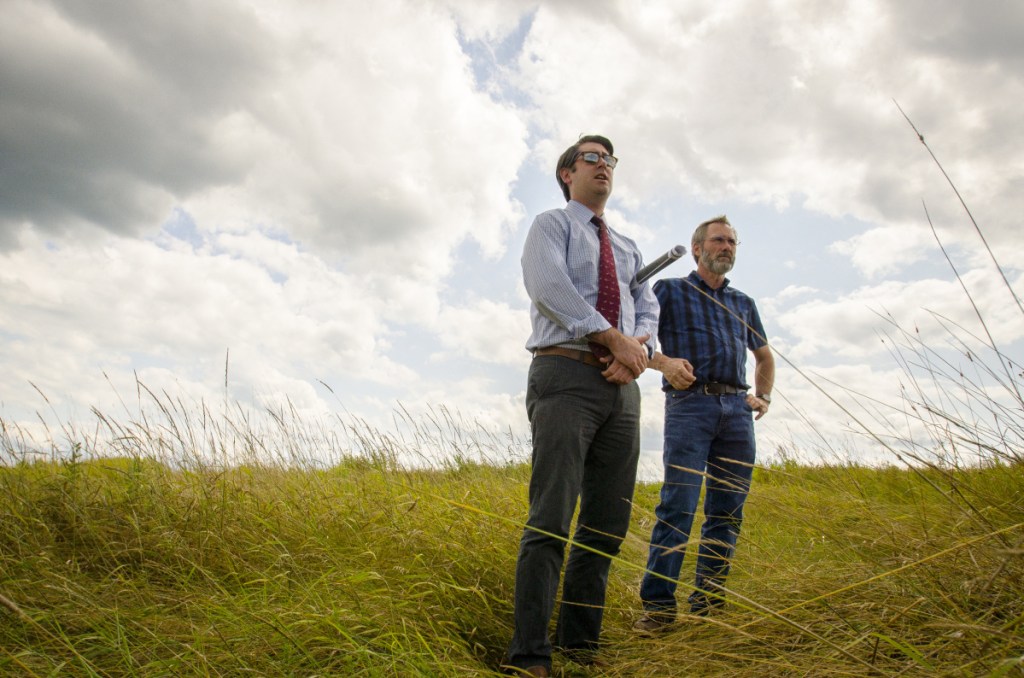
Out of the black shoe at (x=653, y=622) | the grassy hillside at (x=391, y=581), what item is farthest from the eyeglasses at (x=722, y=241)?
the black shoe at (x=653, y=622)

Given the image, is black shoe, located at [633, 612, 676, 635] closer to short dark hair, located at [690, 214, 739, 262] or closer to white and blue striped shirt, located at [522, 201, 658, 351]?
white and blue striped shirt, located at [522, 201, 658, 351]

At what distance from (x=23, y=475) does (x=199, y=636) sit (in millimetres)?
2846

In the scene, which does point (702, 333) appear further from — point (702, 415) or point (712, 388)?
point (702, 415)

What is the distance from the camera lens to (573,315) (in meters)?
2.72

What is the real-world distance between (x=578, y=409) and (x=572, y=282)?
0.57 m

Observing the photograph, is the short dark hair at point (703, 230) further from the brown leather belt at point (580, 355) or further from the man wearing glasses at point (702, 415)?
the brown leather belt at point (580, 355)

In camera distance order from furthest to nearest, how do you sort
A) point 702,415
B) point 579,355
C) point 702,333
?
point 702,333
point 702,415
point 579,355

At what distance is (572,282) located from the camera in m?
2.92

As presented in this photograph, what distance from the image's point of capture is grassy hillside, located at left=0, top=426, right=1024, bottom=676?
1.95 m

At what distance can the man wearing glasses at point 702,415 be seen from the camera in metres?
3.36

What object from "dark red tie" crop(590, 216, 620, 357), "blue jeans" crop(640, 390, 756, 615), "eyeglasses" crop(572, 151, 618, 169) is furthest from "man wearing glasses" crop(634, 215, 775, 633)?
"eyeglasses" crop(572, 151, 618, 169)

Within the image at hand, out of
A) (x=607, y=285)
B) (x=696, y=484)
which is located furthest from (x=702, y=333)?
(x=607, y=285)

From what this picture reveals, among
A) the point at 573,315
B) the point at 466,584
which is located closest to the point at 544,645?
the point at 466,584

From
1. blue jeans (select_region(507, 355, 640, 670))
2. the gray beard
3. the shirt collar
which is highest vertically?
the gray beard
